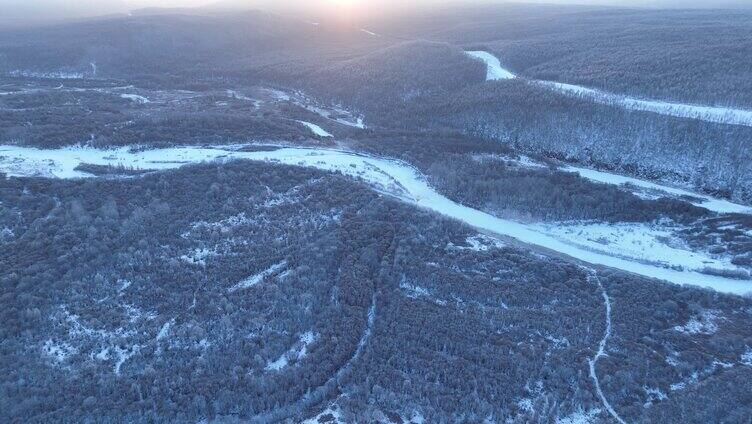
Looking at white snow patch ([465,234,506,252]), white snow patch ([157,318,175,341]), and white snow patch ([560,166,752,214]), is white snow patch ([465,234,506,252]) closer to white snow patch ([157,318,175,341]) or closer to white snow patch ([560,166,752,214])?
white snow patch ([560,166,752,214])

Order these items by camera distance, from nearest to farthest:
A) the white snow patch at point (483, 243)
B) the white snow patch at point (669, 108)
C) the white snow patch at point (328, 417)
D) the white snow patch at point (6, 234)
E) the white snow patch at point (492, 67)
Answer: the white snow patch at point (328, 417), the white snow patch at point (6, 234), the white snow patch at point (483, 243), the white snow patch at point (669, 108), the white snow patch at point (492, 67)

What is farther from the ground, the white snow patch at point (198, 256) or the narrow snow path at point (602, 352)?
the white snow patch at point (198, 256)

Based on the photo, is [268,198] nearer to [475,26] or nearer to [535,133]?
[535,133]

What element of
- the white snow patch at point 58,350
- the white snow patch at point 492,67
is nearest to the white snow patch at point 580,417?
the white snow patch at point 58,350

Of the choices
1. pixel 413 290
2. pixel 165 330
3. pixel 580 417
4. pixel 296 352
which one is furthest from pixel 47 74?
pixel 580 417

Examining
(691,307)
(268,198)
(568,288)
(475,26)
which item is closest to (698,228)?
(691,307)

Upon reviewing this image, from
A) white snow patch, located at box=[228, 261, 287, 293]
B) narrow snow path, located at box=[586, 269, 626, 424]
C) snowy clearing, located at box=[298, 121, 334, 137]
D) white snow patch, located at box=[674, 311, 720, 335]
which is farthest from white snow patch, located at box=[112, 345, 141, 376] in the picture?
snowy clearing, located at box=[298, 121, 334, 137]

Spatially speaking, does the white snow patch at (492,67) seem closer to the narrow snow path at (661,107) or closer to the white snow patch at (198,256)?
the narrow snow path at (661,107)
